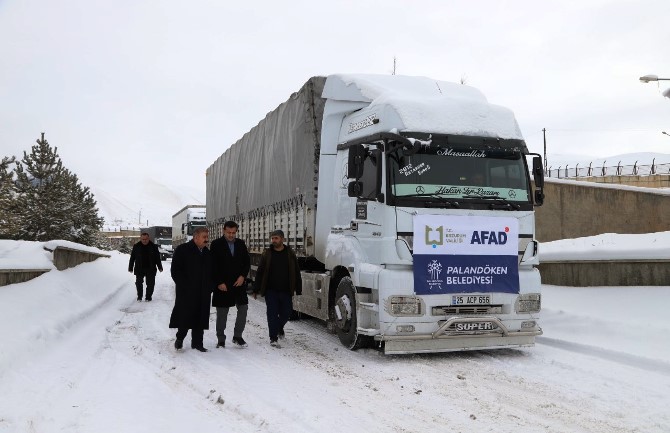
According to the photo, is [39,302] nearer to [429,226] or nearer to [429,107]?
[429,226]

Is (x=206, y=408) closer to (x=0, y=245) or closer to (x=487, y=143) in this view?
(x=487, y=143)

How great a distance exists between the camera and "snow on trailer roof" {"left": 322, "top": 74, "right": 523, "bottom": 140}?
24.3 feet

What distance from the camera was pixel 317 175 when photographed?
9102 mm

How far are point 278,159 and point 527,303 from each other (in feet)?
19.5

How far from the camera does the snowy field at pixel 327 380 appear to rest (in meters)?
4.62

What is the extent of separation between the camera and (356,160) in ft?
24.0

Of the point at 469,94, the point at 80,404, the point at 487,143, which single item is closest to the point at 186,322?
the point at 80,404

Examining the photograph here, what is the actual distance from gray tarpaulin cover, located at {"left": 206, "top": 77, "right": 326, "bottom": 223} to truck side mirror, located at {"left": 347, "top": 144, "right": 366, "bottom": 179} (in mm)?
1837

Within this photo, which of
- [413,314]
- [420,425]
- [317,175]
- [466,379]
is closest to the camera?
[420,425]

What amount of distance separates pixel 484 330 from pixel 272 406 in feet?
10.6

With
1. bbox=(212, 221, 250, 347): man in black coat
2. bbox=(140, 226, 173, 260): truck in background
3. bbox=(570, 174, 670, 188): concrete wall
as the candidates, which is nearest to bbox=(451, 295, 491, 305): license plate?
bbox=(212, 221, 250, 347): man in black coat

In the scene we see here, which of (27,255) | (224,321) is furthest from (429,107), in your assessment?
(27,255)

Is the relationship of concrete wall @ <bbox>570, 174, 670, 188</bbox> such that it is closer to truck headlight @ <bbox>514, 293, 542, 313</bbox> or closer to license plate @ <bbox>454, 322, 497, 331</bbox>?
truck headlight @ <bbox>514, 293, 542, 313</bbox>

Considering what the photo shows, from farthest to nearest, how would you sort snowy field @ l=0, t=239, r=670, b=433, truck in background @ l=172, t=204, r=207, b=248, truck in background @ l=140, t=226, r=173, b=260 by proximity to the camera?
truck in background @ l=140, t=226, r=173, b=260 → truck in background @ l=172, t=204, r=207, b=248 → snowy field @ l=0, t=239, r=670, b=433
